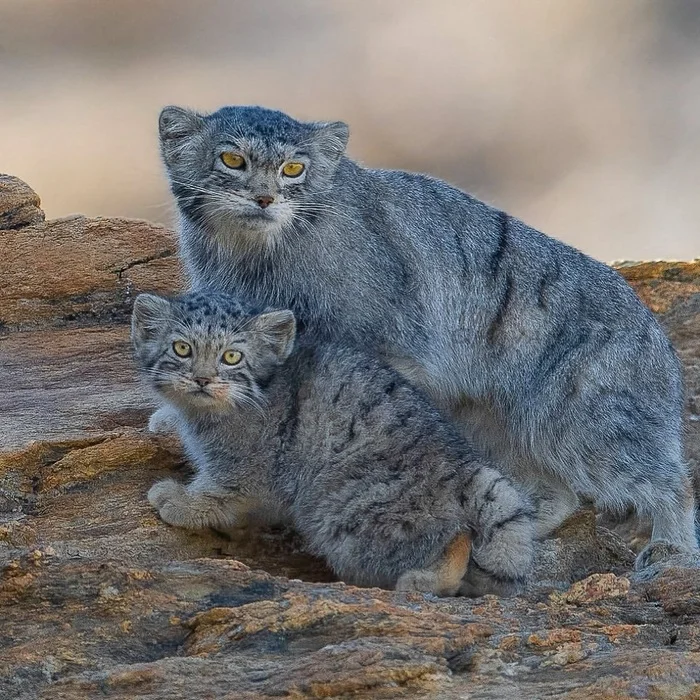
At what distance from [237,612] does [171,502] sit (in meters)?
1.54

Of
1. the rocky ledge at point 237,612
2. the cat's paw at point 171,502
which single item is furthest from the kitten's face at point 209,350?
the rocky ledge at point 237,612

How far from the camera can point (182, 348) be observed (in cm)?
563

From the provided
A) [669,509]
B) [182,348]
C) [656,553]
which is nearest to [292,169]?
[182,348]

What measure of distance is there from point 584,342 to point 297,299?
1709 mm

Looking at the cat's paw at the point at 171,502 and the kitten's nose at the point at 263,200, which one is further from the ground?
the kitten's nose at the point at 263,200

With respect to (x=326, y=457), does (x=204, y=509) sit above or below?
below

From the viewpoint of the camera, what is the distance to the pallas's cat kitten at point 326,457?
5156 millimetres

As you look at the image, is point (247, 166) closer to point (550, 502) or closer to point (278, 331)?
point (278, 331)

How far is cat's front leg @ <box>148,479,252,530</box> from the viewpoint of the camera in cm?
562

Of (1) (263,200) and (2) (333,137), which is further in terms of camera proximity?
(2) (333,137)

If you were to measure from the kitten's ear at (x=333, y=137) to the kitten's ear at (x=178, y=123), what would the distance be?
0.65 metres

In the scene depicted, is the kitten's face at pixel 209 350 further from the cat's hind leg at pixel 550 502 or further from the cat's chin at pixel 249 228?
the cat's hind leg at pixel 550 502

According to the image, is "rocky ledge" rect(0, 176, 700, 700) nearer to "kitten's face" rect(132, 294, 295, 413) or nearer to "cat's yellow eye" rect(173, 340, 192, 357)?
"kitten's face" rect(132, 294, 295, 413)

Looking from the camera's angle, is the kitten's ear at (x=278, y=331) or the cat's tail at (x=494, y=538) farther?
the kitten's ear at (x=278, y=331)
